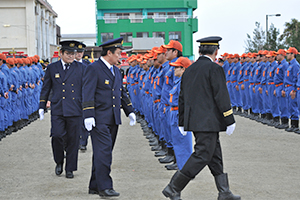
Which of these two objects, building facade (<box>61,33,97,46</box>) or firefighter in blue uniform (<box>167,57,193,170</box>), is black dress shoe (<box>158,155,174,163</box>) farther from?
building facade (<box>61,33,97,46</box>)

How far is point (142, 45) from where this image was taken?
33906 mm

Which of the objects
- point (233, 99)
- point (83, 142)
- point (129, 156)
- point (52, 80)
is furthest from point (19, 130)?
point (233, 99)

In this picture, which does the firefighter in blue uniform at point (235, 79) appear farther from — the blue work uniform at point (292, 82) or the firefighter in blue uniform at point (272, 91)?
the blue work uniform at point (292, 82)

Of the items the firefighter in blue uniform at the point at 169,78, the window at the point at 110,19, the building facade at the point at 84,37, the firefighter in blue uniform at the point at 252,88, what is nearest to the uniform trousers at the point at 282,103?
the firefighter in blue uniform at the point at 252,88

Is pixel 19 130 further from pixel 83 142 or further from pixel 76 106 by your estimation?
pixel 76 106

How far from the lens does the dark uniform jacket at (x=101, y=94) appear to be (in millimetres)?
6590

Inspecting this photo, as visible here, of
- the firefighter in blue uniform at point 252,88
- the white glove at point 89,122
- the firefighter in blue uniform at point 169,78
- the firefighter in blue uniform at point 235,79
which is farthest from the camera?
the firefighter in blue uniform at point 235,79

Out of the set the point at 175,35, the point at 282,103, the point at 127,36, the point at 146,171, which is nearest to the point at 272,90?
the point at 282,103

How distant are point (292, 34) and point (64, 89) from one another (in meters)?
29.3

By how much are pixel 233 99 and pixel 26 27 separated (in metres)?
39.8

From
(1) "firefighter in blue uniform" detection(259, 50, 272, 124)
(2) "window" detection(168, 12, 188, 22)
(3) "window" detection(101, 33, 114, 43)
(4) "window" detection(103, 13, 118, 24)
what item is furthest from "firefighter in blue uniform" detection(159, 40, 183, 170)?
(2) "window" detection(168, 12, 188, 22)

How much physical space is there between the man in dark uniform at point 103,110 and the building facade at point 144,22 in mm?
55801

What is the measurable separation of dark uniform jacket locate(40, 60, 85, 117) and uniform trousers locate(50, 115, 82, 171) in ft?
0.42

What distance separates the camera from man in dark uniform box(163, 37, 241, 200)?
5887 mm
